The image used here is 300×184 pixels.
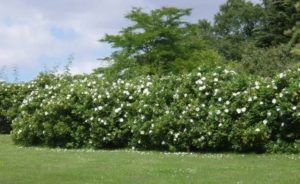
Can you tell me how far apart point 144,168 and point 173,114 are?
373 centimetres

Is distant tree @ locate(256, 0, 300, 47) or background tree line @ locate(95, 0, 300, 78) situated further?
distant tree @ locate(256, 0, 300, 47)

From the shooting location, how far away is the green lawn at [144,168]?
9.39 m

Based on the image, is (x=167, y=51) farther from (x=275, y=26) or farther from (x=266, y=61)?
(x=275, y=26)

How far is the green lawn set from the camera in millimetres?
9391

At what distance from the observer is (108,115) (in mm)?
15680

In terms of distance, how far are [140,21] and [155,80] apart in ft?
59.8

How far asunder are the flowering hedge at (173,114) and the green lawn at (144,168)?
2.60 ft

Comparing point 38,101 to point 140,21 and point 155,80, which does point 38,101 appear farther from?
point 140,21

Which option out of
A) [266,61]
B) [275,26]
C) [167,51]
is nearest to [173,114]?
[167,51]

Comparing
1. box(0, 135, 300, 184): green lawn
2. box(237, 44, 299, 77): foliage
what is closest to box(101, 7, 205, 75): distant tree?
box(237, 44, 299, 77): foliage

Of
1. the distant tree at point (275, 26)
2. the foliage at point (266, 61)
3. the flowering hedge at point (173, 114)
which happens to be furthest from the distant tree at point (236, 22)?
the flowering hedge at point (173, 114)

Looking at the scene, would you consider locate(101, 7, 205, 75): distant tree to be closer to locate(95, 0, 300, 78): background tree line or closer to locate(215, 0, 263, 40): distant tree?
locate(95, 0, 300, 78): background tree line

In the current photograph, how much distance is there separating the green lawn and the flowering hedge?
0.79 meters

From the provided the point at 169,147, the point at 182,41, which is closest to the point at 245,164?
the point at 169,147
